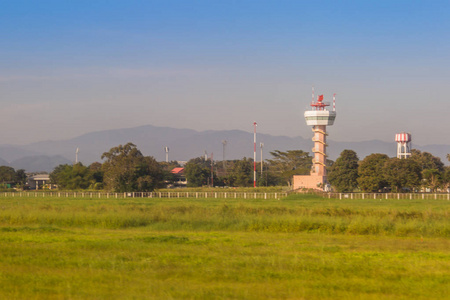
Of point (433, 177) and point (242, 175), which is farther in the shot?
point (242, 175)

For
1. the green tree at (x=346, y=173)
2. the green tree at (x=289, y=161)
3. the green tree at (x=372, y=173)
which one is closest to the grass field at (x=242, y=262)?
A: the green tree at (x=372, y=173)

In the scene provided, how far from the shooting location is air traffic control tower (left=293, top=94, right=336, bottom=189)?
366ft

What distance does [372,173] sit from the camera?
88.3 m

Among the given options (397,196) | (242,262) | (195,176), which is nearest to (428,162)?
(195,176)

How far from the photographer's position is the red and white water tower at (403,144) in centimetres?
16291

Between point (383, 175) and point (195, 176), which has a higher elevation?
point (195, 176)

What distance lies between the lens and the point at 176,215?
113 ft

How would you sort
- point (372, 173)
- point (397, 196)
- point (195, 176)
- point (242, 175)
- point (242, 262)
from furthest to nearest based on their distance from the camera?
point (195, 176) → point (242, 175) → point (372, 173) → point (397, 196) → point (242, 262)

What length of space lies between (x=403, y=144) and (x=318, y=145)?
61.0m

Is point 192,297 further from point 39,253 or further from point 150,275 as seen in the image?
point 39,253

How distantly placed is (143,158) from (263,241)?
67.2 m

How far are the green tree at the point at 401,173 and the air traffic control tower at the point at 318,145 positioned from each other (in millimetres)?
24722

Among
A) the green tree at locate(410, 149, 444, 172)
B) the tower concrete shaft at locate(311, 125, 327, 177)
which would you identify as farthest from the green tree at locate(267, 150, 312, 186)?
the tower concrete shaft at locate(311, 125, 327, 177)

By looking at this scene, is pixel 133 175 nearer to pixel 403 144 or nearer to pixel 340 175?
pixel 340 175
